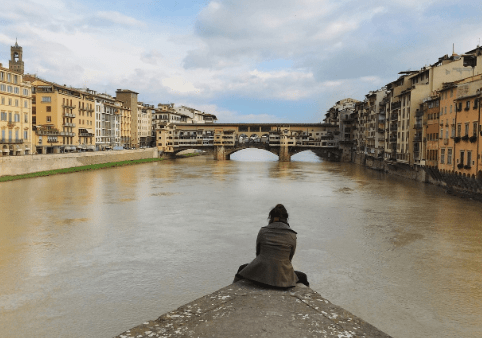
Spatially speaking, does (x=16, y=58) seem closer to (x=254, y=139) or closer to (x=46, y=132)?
(x=46, y=132)

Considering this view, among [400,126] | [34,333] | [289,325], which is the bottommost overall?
[34,333]

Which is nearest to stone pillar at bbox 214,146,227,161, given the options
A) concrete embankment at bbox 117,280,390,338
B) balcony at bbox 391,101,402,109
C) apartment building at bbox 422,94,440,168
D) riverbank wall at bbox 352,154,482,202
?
riverbank wall at bbox 352,154,482,202

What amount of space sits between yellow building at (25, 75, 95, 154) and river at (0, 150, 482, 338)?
1235 inches

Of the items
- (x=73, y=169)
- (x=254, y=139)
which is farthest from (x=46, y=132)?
(x=254, y=139)

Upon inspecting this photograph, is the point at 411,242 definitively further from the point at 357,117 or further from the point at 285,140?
the point at 285,140

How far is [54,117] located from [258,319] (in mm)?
64532

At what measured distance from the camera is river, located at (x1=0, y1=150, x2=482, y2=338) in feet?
35.9

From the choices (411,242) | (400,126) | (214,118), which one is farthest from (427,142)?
(214,118)

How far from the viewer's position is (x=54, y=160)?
167ft

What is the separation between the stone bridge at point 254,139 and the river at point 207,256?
185 feet

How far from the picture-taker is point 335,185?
41781mm

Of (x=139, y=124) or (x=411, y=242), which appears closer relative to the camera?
(x=411, y=242)

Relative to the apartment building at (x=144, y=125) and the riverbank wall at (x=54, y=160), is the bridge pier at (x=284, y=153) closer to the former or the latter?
the riverbank wall at (x=54, y=160)

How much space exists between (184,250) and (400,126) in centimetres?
3848
